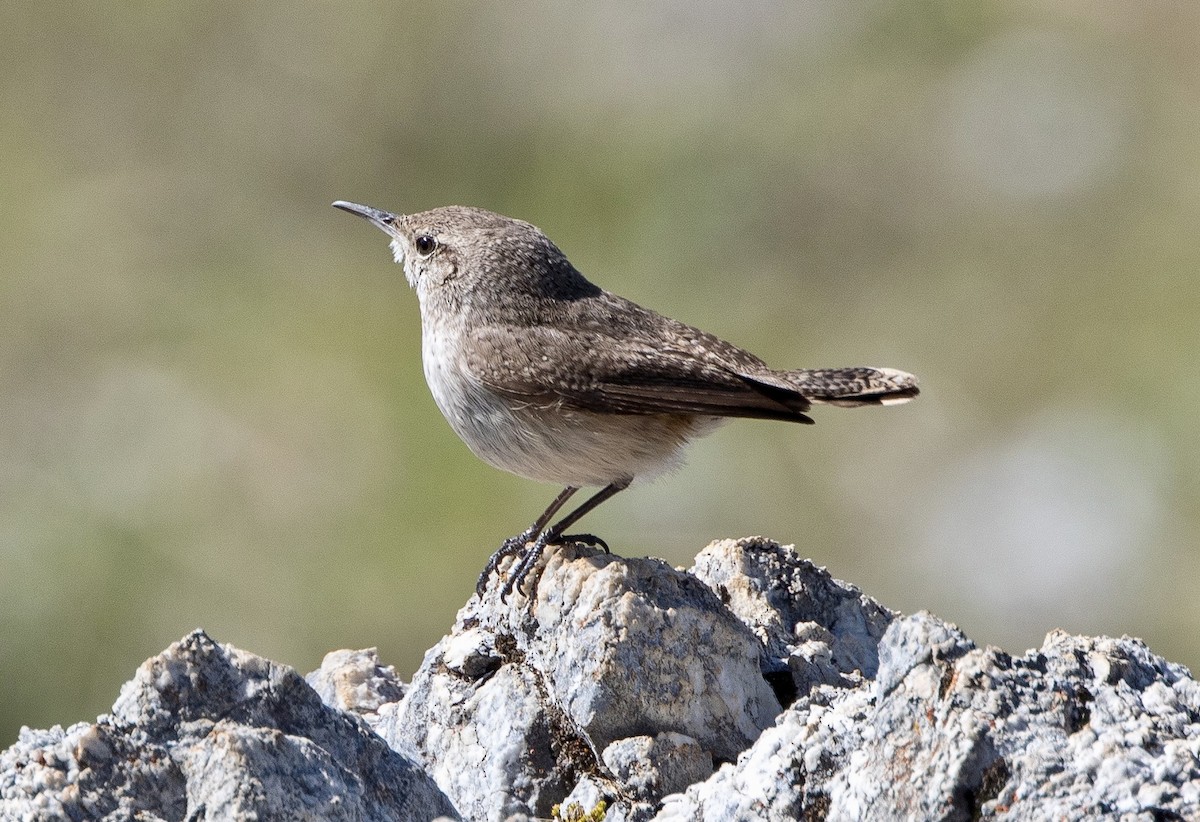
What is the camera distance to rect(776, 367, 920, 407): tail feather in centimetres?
630

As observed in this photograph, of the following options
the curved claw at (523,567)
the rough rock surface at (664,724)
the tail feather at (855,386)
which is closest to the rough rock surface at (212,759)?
the rough rock surface at (664,724)

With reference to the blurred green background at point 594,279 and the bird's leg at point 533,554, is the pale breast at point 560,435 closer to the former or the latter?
the bird's leg at point 533,554

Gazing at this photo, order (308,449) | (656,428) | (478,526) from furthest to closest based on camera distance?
(308,449)
(478,526)
(656,428)

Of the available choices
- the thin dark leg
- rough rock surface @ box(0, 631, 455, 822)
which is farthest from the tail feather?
rough rock surface @ box(0, 631, 455, 822)

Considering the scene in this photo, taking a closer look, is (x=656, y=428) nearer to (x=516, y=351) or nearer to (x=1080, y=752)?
(x=516, y=351)

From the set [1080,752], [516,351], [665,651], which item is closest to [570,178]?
[516,351]

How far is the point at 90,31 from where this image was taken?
59.9 ft

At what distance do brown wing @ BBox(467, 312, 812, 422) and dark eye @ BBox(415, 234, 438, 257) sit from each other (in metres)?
0.75

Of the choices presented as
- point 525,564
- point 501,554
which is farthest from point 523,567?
point 501,554

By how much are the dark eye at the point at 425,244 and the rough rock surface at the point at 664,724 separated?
2079 millimetres

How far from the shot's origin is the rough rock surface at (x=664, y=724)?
12.3 ft

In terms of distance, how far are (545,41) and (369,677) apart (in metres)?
12.9

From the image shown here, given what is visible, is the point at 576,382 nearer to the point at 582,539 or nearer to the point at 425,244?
the point at 582,539

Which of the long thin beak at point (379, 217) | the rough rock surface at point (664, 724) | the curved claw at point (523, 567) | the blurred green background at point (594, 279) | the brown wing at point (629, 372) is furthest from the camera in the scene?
the blurred green background at point (594, 279)
